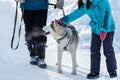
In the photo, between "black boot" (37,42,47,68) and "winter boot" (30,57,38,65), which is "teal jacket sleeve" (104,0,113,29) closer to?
"black boot" (37,42,47,68)

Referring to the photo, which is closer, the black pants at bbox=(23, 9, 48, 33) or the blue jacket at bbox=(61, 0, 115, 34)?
the blue jacket at bbox=(61, 0, 115, 34)

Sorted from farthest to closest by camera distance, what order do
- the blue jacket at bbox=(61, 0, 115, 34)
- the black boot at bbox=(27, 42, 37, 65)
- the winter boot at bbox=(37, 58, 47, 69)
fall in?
the black boot at bbox=(27, 42, 37, 65)
the winter boot at bbox=(37, 58, 47, 69)
the blue jacket at bbox=(61, 0, 115, 34)

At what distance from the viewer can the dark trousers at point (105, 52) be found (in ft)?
19.6

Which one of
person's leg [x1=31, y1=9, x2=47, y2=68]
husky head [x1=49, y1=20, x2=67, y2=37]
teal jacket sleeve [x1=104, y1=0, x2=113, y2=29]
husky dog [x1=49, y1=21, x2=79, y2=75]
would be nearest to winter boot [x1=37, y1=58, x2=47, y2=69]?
person's leg [x1=31, y1=9, x2=47, y2=68]

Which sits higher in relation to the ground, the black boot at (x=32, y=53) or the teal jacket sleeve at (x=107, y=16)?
the teal jacket sleeve at (x=107, y=16)

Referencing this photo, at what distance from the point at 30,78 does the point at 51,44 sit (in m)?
2.44

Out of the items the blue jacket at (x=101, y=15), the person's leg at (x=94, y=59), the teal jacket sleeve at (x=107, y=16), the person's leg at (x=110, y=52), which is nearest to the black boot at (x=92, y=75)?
the person's leg at (x=94, y=59)

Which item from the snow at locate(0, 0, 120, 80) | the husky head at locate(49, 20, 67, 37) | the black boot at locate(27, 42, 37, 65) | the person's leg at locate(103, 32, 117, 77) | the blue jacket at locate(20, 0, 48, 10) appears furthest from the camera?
the black boot at locate(27, 42, 37, 65)

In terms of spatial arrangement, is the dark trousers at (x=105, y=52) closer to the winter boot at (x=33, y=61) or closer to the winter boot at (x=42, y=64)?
the winter boot at (x=42, y=64)

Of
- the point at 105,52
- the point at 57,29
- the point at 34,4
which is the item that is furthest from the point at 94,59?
the point at 34,4

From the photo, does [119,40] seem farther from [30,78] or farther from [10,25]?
[10,25]

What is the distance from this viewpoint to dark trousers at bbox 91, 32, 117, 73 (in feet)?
19.6

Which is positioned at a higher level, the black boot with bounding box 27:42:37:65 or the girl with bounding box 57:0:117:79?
the girl with bounding box 57:0:117:79

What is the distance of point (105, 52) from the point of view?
6.07 meters
